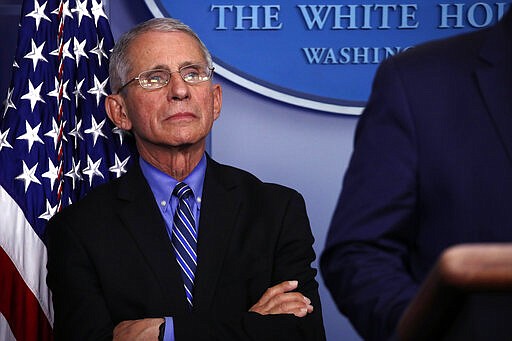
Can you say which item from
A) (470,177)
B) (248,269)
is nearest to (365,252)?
(470,177)

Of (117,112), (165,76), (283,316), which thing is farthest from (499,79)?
(117,112)

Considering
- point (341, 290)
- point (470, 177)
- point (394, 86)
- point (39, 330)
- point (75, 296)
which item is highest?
point (394, 86)

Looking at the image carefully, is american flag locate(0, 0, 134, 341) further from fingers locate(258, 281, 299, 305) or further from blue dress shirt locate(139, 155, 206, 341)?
fingers locate(258, 281, 299, 305)

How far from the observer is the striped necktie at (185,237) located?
223 centimetres

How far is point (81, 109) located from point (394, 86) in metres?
1.62

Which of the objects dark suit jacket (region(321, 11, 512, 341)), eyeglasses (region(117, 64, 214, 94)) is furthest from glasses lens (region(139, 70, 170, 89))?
dark suit jacket (region(321, 11, 512, 341))

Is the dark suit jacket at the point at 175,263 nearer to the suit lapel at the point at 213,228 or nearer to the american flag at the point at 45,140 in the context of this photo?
the suit lapel at the point at 213,228

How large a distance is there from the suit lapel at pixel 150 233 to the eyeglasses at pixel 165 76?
10.3 inches

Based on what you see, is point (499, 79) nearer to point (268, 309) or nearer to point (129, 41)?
point (268, 309)

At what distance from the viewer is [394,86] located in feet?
3.66

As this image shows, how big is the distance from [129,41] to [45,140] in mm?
416

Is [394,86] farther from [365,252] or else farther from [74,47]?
[74,47]

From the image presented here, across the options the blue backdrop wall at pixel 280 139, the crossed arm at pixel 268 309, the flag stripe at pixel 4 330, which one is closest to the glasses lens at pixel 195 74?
the blue backdrop wall at pixel 280 139

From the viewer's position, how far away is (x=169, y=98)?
2.33 metres
